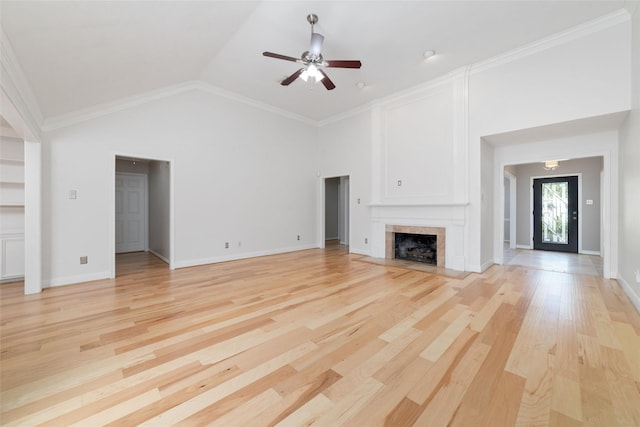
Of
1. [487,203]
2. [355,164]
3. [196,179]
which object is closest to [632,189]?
[487,203]

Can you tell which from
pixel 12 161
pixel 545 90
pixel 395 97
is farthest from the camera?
pixel 395 97

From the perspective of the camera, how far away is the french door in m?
6.32

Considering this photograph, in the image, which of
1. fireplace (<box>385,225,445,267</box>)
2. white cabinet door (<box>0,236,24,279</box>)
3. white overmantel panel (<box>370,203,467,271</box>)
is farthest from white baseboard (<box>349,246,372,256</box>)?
white cabinet door (<box>0,236,24,279</box>)

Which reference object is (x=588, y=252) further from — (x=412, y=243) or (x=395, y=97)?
(x=395, y=97)

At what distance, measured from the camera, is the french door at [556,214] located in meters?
6.32

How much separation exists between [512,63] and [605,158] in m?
2.03

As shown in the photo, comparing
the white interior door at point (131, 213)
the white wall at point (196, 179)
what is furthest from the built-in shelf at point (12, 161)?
the white interior door at point (131, 213)

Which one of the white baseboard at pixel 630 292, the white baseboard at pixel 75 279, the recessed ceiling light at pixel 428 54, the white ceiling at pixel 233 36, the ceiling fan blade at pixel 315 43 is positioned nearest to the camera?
the white ceiling at pixel 233 36

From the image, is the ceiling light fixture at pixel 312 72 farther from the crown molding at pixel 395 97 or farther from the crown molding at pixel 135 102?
the crown molding at pixel 135 102

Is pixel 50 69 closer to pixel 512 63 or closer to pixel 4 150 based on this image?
pixel 4 150

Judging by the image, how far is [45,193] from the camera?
11.8ft

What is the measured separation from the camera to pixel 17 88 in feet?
7.88

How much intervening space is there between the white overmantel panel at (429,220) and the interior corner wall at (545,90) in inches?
6.0

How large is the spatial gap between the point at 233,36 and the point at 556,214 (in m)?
8.24
